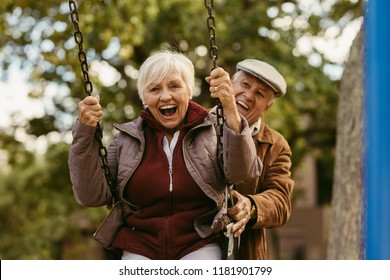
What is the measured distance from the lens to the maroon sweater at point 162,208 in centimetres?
313

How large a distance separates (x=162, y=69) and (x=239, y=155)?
0.50 metres

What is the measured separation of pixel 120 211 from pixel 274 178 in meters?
0.76

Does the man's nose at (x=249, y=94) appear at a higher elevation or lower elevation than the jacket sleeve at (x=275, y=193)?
higher

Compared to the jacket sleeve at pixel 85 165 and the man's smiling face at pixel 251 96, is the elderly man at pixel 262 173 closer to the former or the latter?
the man's smiling face at pixel 251 96

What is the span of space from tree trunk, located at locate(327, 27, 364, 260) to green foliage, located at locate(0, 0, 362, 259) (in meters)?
2.83

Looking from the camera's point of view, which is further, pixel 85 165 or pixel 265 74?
pixel 265 74

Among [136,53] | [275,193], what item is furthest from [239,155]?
[136,53]

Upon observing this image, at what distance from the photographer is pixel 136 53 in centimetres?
1355

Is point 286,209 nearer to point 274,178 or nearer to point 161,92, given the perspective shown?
point 274,178

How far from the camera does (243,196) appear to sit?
340 cm

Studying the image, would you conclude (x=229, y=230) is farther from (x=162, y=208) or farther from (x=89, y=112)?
(x=89, y=112)

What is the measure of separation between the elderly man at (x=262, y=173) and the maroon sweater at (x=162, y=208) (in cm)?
26

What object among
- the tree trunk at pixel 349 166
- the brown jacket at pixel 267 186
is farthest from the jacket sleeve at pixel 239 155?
the tree trunk at pixel 349 166
